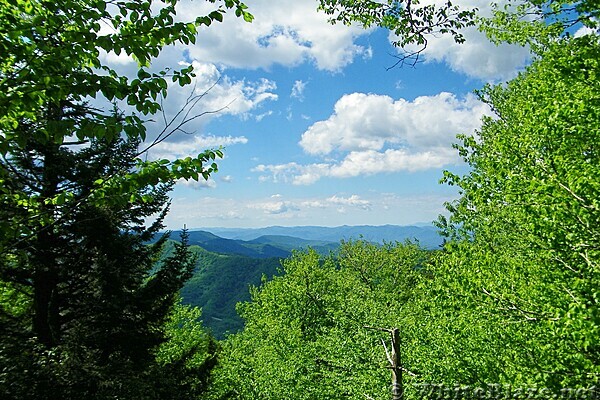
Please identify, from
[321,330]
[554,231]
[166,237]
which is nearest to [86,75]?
[554,231]

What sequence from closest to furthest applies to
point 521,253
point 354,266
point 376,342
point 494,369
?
point 494,369 < point 521,253 < point 376,342 < point 354,266

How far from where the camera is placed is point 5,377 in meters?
9.07

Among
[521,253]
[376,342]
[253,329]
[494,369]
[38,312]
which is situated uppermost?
[521,253]

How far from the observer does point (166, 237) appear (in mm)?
16453

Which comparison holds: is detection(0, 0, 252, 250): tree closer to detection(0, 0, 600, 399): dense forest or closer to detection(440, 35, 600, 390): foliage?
detection(0, 0, 600, 399): dense forest

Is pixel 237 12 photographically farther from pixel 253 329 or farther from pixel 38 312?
pixel 253 329

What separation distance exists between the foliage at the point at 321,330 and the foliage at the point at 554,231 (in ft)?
24.5

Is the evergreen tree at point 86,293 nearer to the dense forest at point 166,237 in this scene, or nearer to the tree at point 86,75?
the dense forest at point 166,237

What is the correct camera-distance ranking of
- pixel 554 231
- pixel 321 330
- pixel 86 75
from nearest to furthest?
1. pixel 86 75
2. pixel 554 231
3. pixel 321 330

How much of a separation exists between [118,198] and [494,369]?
36.9 ft

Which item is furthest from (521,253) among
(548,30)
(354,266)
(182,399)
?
(354,266)

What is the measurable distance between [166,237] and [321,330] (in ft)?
54.2

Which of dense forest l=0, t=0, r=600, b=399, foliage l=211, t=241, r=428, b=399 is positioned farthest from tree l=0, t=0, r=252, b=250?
foliage l=211, t=241, r=428, b=399

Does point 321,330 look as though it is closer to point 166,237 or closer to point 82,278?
point 166,237
